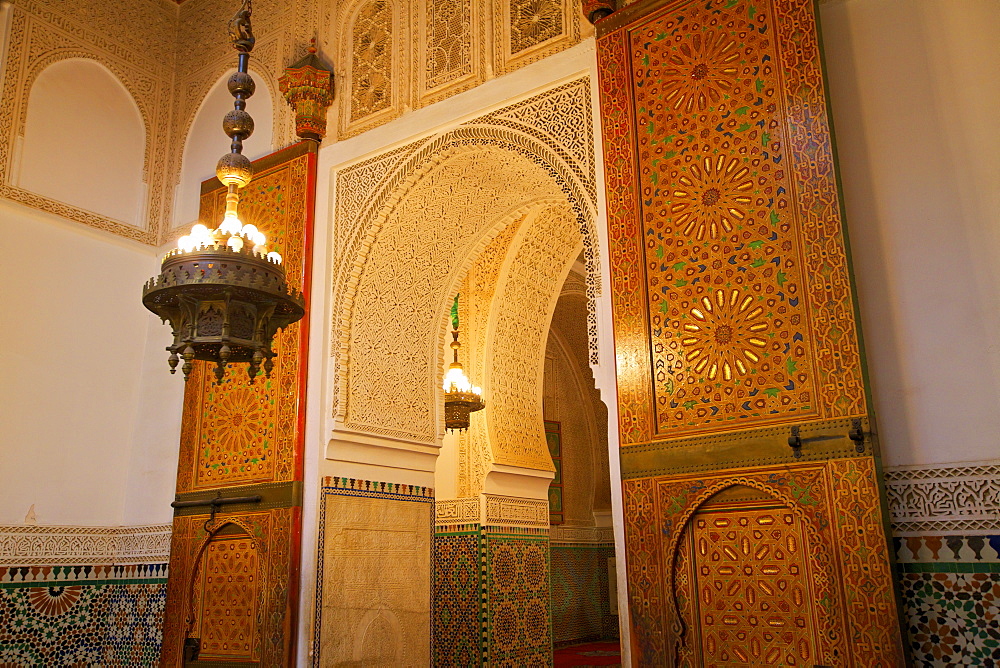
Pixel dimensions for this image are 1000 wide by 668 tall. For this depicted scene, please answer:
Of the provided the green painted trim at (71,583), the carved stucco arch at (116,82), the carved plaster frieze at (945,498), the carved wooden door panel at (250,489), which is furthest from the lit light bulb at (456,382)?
the carved plaster frieze at (945,498)

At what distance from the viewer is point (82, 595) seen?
4980 millimetres

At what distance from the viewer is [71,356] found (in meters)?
5.16

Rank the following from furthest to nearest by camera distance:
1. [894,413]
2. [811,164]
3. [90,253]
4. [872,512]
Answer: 1. [90,253]
2. [811,164]
3. [894,413]
4. [872,512]

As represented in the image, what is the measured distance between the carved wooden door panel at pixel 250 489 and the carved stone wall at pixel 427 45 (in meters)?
0.50

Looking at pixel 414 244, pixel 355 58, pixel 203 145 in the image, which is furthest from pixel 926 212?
pixel 203 145

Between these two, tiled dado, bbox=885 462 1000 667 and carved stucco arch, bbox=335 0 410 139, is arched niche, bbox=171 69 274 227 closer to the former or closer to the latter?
carved stucco arch, bbox=335 0 410 139

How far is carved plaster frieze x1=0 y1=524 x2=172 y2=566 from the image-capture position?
471 centimetres

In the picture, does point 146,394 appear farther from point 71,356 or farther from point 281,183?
Result: point 281,183

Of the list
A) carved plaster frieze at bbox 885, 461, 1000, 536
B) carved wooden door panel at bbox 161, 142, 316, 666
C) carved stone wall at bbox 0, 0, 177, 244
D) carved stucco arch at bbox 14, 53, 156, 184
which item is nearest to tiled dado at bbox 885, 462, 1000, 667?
carved plaster frieze at bbox 885, 461, 1000, 536

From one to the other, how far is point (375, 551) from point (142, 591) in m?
1.59

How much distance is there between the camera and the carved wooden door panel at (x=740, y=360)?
2729mm

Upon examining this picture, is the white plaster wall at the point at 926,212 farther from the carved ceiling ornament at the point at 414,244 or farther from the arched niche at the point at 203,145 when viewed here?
the arched niche at the point at 203,145

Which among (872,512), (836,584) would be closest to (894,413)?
(872,512)

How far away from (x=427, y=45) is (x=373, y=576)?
301 centimetres
